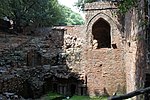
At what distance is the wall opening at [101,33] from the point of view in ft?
70.8

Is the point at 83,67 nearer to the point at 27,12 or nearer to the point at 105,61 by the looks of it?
the point at 105,61

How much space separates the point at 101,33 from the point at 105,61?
3687mm

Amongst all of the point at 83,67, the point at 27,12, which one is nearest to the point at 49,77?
the point at 83,67

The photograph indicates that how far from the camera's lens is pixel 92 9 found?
66.0 ft

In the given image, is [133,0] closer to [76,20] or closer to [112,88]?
[112,88]

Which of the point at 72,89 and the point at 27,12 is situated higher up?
the point at 27,12

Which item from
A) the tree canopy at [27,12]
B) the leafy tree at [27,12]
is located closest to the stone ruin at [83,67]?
the tree canopy at [27,12]

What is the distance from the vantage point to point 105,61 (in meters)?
19.8

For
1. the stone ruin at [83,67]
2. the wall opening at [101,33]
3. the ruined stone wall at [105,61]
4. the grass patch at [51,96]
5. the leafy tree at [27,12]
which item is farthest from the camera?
the leafy tree at [27,12]

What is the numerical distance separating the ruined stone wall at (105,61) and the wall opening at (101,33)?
1.02 metres

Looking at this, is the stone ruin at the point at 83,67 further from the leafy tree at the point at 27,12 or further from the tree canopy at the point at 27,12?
the leafy tree at the point at 27,12

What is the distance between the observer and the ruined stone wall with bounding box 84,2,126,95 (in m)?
19.5

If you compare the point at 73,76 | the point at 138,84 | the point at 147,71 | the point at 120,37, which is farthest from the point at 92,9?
the point at 147,71

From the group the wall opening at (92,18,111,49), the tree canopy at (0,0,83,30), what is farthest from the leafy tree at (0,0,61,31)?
the wall opening at (92,18,111,49)
